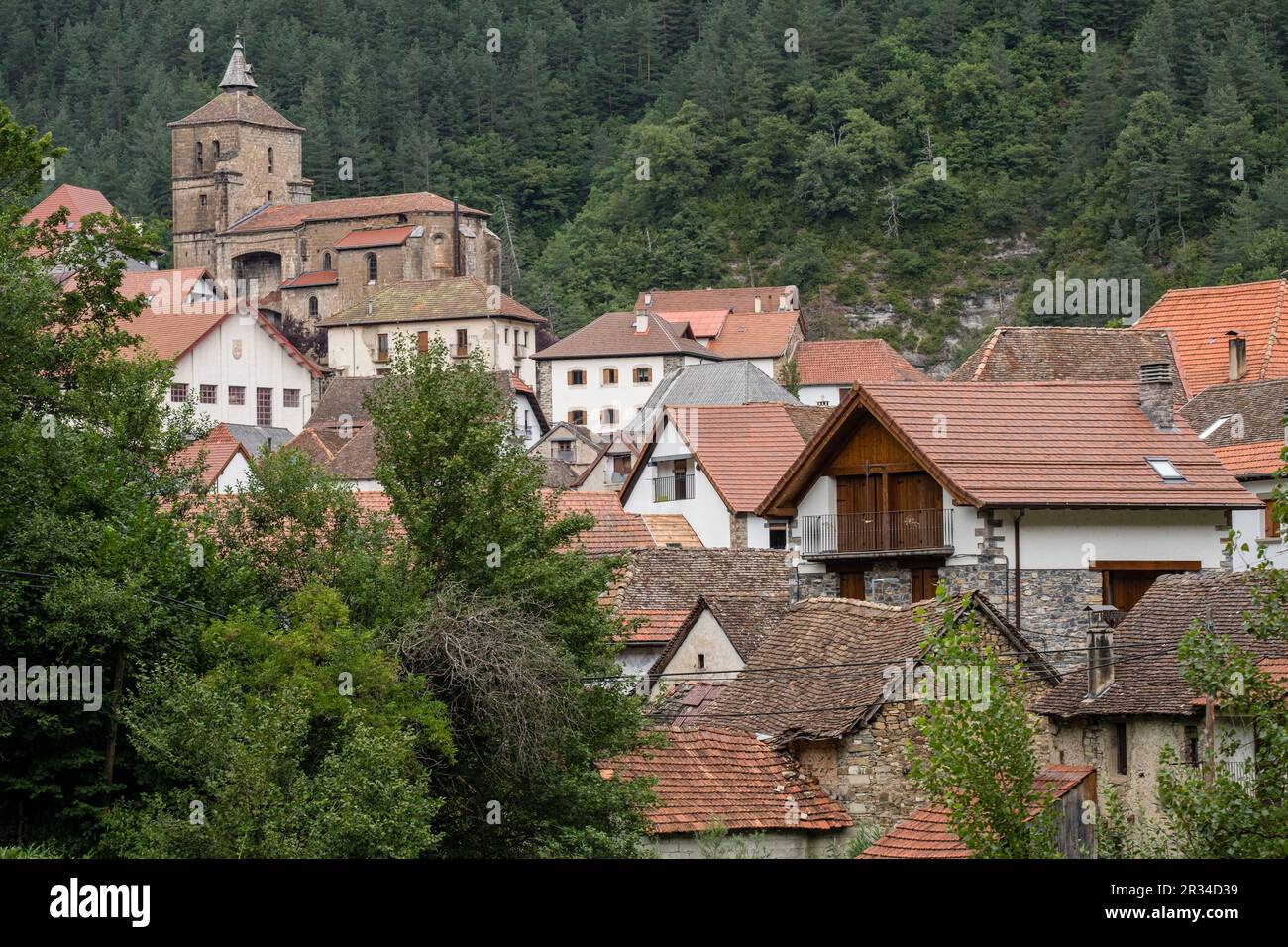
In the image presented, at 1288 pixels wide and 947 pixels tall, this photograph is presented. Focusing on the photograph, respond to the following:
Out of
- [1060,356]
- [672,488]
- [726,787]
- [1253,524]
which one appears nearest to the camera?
[726,787]

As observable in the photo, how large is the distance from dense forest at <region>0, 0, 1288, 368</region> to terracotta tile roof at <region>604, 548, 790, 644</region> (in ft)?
258

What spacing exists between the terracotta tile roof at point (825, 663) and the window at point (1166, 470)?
19.4ft

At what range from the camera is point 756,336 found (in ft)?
407

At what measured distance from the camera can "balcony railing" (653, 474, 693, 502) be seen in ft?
173

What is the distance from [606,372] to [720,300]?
20682 millimetres

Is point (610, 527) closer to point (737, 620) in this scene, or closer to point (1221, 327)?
point (737, 620)

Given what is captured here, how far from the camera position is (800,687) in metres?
32.3

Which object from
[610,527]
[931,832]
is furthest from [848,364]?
[931,832]

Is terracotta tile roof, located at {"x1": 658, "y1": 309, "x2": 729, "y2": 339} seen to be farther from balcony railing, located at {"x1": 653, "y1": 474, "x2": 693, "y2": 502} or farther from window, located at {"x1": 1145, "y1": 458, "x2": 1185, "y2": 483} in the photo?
window, located at {"x1": 1145, "y1": 458, "x2": 1185, "y2": 483}

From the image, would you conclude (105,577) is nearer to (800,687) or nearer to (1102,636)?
(800,687)

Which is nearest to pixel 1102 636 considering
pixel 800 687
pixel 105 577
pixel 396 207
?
pixel 800 687

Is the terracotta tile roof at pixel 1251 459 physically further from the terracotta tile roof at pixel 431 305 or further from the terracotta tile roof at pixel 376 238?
the terracotta tile roof at pixel 376 238

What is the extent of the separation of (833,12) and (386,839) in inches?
6671

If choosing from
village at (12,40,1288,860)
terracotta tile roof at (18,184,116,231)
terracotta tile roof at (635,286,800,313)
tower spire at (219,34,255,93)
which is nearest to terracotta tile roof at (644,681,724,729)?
village at (12,40,1288,860)
